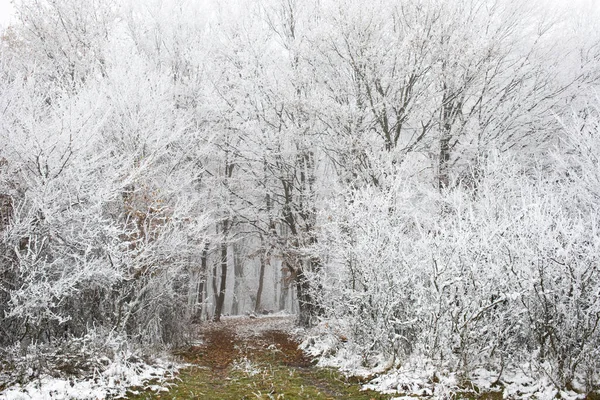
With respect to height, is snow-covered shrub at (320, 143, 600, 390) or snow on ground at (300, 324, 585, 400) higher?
snow-covered shrub at (320, 143, 600, 390)

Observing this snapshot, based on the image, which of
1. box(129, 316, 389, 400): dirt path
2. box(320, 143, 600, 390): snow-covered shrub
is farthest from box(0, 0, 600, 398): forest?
box(129, 316, 389, 400): dirt path

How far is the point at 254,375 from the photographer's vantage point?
7.78m

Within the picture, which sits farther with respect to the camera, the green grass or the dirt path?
the dirt path

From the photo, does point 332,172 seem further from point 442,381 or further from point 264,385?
point 442,381

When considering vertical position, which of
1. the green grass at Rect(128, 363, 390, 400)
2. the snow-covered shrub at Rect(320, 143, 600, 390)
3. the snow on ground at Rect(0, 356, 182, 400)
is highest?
the snow-covered shrub at Rect(320, 143, 600, 390)

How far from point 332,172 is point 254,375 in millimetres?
7750

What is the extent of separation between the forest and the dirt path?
68cm

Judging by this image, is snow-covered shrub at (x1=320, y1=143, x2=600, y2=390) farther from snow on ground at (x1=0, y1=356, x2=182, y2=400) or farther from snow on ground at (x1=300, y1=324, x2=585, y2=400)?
snow on ground at (x1=0, y1=356, x2=182, y2=400)

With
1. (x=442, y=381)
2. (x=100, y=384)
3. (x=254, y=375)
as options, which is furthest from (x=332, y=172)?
(x=100, y=384)

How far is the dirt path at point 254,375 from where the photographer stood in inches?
249

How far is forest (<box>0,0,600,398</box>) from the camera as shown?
6027 millimetres

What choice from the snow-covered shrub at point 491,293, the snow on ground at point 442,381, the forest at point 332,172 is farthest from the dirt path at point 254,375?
the snow-covered shrub at point 491,293

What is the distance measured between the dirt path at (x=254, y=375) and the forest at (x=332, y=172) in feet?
2.24

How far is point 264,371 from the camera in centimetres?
808
